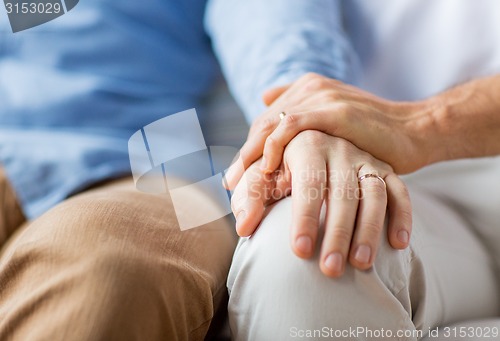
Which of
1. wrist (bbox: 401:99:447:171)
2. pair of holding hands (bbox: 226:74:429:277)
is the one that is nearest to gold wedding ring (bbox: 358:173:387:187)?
pair of holding hands (bbox: 226:74:429:277)

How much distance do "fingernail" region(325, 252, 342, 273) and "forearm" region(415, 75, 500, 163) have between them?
9.6 inches

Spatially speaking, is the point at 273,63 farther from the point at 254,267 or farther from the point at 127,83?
the point at 254,267

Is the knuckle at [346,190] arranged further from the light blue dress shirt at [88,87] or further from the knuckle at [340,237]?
the light blue dress shirt at [88,87]

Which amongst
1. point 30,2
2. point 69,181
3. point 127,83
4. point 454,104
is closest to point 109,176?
point 69,181

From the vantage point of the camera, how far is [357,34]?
0.95 metres

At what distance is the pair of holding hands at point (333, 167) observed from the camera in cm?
55

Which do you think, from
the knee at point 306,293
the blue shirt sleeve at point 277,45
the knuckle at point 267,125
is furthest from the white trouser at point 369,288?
the blue shirt sleeve at point 277,45

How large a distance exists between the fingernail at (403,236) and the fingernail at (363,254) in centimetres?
4

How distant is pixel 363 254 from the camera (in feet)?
1.76

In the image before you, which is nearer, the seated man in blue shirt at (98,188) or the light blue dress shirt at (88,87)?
the seated man in blue shirt at (98,188)

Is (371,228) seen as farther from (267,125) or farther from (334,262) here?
(267,125)

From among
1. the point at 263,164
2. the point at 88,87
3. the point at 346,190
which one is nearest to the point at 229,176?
the point at 263,164

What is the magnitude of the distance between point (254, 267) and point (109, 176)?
270 mm

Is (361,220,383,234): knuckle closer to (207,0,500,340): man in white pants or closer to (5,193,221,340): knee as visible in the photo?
(207,0,500,340): man in white pants
